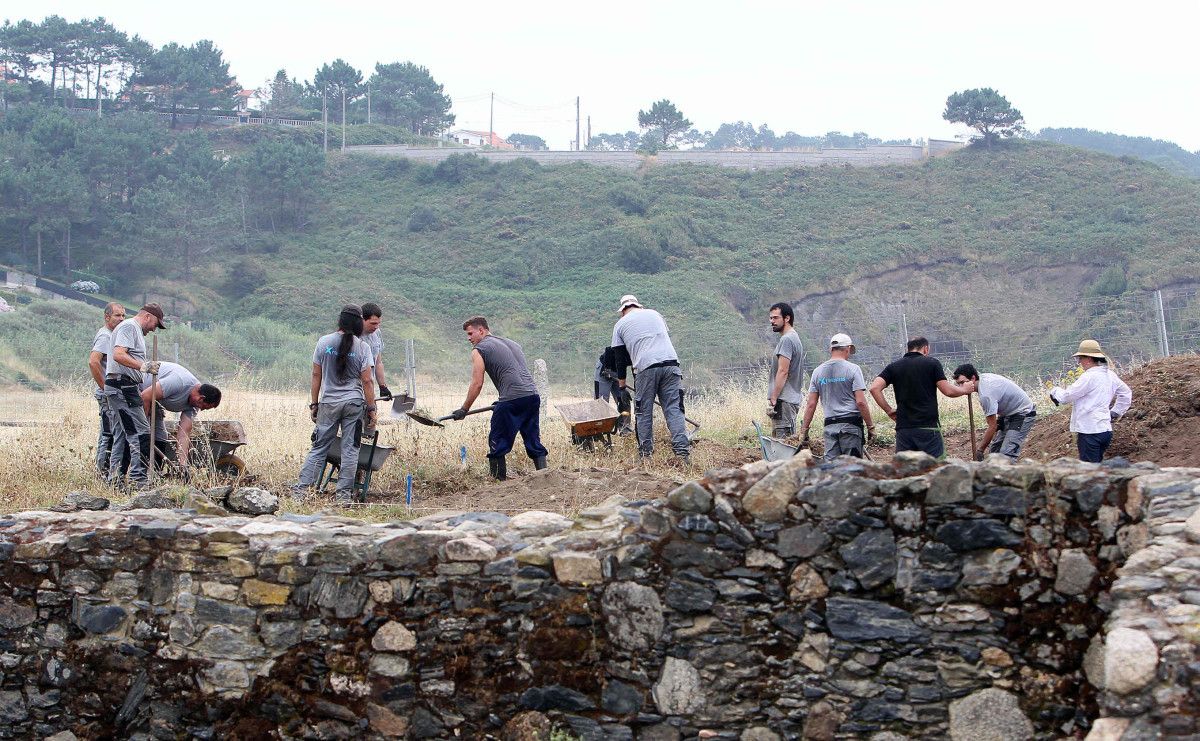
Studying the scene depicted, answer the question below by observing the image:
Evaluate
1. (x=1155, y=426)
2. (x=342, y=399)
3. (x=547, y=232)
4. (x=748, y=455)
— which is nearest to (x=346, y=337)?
(x=342, y=399)

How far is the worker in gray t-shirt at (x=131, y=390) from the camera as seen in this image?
30.0 ft

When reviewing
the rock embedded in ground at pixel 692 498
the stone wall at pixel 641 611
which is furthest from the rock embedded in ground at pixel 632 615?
the rock embedded in ground at pixel 692 498

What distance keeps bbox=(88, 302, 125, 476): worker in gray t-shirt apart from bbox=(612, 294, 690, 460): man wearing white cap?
422 cm

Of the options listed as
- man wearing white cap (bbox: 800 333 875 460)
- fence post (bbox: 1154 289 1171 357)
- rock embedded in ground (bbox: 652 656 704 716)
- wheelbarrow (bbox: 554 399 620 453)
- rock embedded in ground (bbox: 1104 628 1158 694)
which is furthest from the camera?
fence post (bbox: 1154 289 1171 357)

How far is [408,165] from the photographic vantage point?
58.1 m

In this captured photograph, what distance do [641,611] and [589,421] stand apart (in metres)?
5.41

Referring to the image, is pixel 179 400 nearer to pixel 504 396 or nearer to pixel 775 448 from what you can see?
pixel 504 396

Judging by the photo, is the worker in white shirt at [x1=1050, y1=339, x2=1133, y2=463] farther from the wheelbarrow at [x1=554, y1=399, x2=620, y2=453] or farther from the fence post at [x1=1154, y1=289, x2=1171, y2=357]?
the fence post at [x1=1154, y1=289, x2=1171, y2=357]

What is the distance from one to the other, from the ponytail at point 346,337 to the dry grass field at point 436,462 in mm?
995

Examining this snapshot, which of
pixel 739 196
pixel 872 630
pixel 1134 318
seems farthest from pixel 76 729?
pixel 739 196

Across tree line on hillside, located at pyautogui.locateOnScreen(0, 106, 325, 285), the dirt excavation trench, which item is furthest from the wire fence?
tree line on hillside, located at pyautogui.locateOnScreen(0, 106, 325, 285)

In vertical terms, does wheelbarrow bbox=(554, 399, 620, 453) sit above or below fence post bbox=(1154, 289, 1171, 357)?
below

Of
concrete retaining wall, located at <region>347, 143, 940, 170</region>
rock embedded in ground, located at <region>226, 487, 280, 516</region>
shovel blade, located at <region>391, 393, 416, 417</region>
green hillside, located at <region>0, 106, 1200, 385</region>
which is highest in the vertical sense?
concrete retaining wall, located at <region>347, 143, 940, 170</region>

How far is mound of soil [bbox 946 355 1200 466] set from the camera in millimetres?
10109
